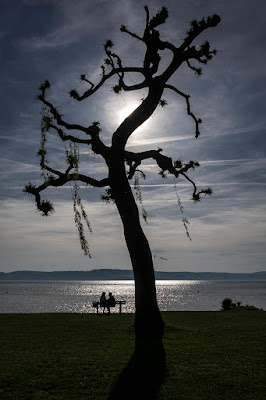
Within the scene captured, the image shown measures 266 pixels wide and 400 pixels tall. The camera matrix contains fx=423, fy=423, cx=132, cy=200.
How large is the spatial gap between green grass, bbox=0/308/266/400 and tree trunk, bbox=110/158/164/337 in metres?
0.69

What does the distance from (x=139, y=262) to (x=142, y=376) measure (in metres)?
8.49

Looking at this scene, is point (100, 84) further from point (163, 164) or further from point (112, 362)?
point (112, 362)

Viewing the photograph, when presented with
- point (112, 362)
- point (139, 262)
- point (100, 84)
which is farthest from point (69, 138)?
point (112, 362)

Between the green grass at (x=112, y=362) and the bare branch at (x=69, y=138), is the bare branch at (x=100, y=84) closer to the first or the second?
the bare branch at (x=69, y=138)

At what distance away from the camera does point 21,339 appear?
646 inches

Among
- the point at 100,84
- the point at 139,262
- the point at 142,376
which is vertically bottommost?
the point at 142,376

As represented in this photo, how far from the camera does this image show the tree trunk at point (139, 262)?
1856 cm

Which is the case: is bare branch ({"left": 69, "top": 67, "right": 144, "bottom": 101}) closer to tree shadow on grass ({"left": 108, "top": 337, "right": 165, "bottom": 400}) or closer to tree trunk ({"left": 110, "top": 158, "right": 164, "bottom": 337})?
tree trunk ({"left": 110, "top": 158, "right": 164, "bottom": 337})

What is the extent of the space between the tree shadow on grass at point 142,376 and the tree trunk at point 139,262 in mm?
4018

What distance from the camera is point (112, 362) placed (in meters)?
12.0

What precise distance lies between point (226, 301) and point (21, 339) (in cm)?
2471

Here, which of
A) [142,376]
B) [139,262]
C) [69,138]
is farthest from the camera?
[69,138]

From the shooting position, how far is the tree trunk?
18.6 m

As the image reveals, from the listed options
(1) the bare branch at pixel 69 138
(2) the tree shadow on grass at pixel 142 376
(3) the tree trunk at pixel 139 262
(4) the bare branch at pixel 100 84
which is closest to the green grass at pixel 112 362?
(2) the tree shadow on grass at pixel 142 376
